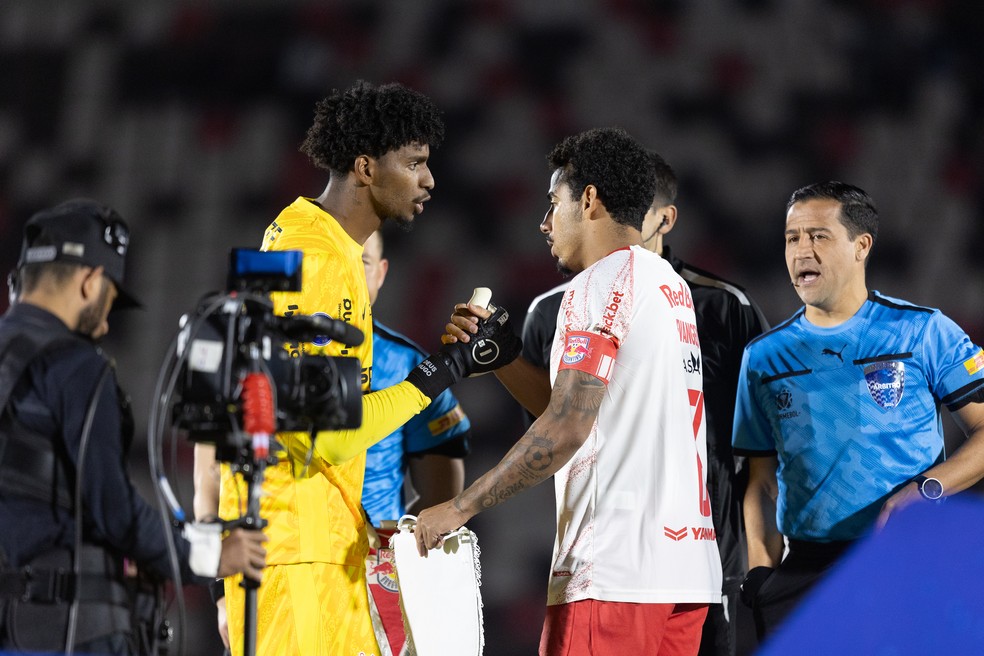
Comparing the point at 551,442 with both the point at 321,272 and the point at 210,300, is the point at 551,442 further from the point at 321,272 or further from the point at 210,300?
the point at 210,300

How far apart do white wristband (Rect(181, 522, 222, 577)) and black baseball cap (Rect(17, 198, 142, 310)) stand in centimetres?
45

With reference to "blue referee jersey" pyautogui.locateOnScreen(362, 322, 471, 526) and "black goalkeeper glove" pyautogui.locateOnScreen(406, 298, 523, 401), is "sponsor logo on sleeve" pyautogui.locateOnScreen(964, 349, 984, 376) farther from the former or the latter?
"blue referee jersey" pyautogui.locateOnScreen(362, 322, 471, 526)

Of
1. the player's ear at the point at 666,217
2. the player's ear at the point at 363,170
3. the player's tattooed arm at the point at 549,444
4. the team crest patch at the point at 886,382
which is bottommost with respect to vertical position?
the player's tattooed arm at the point at 549,444

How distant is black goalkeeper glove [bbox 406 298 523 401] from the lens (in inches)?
86.0

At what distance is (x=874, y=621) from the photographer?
8.30ft

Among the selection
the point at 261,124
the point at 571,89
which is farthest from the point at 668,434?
the point at 261,124

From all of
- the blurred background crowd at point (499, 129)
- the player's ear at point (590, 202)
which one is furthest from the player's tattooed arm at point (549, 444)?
the blurred background crowd at point (499, 129)

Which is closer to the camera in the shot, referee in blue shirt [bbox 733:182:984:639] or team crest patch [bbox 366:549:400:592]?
referee in blue shirt [bbox 733:182:984:639]

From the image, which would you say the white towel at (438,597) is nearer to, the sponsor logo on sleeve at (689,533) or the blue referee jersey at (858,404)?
the sponsor logo on sleeve at (689,533)

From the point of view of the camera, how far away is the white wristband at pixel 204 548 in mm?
1662

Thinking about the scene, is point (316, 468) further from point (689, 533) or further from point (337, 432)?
point (689, 533)

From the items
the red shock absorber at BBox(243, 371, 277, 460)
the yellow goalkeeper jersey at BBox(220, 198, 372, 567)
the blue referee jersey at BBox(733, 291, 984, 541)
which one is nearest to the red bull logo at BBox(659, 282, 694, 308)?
the blue referee jersey at BBox(733, 291, 984, 541)

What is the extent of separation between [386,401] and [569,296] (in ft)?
1.44

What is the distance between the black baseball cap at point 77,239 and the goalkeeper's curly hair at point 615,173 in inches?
40.6
